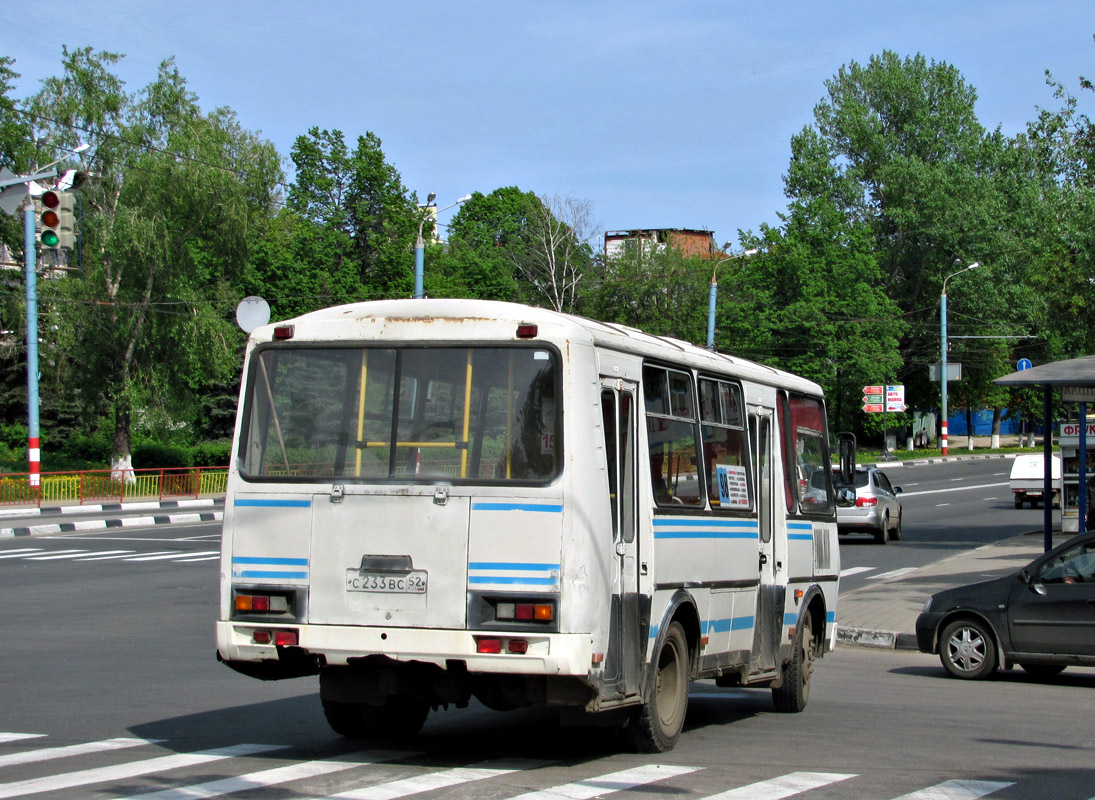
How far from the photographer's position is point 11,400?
185ft

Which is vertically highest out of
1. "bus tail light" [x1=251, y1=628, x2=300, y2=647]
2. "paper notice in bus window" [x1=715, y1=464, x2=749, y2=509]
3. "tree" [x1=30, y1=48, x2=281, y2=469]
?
"tree" [x1=30, y1=48, x2=281, y2=469]

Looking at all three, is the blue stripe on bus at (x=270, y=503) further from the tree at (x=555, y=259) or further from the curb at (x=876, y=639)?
the tree at (x=555, y=259)

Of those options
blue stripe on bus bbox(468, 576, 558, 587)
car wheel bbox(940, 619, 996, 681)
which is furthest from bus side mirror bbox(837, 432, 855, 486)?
blue stripe on bus bbox(468, 576, 558, 587)

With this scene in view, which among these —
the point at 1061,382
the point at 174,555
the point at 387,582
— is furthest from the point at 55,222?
the point at 1061,382

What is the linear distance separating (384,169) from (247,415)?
63.8 meters

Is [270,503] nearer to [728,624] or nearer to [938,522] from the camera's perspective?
[728,624]

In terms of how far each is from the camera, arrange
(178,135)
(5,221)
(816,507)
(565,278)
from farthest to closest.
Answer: (565,278) → (5,221) → (178,135) → (816,507)

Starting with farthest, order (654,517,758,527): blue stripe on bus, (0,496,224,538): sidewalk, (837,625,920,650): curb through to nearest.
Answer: (0,496,224,538): sidewalk
(837,625,920,650): curb
(654,517,758,527): blue stripe on bus

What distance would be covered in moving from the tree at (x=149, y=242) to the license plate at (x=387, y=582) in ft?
122

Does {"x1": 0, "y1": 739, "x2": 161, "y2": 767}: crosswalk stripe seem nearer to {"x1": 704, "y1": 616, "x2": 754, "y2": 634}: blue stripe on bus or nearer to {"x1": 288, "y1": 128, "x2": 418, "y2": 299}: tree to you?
{"x1": 704, "y1": 616, "x2": 754, "y2": 634}: blue stripe on bus

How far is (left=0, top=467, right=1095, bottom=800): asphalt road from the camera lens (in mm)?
6793

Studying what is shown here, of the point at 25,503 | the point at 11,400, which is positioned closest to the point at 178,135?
the point at 25,503

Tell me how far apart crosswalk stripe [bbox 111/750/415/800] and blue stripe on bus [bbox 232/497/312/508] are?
143 centimetres

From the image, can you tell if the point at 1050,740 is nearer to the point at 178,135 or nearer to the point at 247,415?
the point at 247,415
